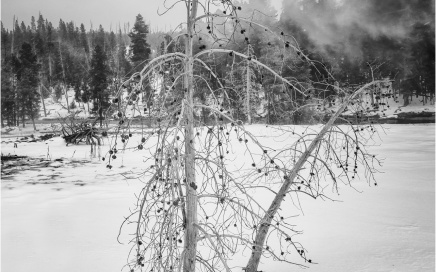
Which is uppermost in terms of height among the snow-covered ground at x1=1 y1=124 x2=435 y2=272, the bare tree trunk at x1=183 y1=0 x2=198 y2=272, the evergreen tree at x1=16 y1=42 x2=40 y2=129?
the evergreen tree at x1=16 y1=42 x2=40 y2=129

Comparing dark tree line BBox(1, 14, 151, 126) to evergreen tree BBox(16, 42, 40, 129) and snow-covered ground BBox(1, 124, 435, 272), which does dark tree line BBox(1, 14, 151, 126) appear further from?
snow-covered ground BBox(1, 124, 435, 272)

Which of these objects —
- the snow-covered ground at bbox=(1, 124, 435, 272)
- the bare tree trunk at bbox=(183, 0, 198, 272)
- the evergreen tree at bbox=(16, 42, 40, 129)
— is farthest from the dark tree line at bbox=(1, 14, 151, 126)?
the bare tree trunk at bbox=(183, 0, 198, 272)

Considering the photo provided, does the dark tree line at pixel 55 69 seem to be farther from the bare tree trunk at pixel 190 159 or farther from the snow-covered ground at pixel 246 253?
the bare tree trunk at pixel 190 159

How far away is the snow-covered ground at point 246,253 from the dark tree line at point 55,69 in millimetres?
18939

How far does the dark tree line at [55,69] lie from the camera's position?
4167cm

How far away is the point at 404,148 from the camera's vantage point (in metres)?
17.6

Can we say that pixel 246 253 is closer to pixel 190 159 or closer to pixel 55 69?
pixel 190 159

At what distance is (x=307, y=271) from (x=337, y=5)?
47088 millimetres

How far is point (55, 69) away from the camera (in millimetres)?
66188

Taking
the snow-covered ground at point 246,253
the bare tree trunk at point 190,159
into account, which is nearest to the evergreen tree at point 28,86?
the snow-covered ground at point 246,253

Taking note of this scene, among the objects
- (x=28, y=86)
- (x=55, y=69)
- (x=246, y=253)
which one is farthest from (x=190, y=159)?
(x=55, y=69)

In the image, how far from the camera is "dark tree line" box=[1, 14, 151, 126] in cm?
4167

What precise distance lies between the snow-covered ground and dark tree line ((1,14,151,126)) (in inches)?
746

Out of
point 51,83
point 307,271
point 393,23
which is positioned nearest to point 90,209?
point 307,271
